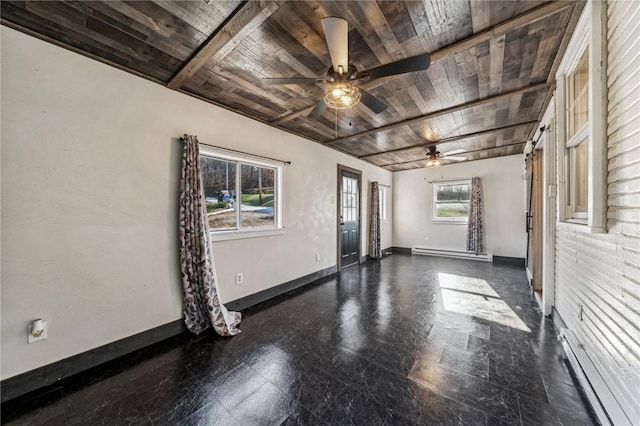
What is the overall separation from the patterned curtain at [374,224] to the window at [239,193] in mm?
2920

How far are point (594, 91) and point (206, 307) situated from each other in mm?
3526

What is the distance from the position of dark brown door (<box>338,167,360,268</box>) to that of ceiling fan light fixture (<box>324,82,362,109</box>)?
2.81 metres

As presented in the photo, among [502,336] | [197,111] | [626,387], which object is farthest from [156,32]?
[502,336]

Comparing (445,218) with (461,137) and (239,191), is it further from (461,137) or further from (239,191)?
(239,191)

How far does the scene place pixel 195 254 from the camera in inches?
93.7

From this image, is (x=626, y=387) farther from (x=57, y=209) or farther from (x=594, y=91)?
(x=57, y=209)

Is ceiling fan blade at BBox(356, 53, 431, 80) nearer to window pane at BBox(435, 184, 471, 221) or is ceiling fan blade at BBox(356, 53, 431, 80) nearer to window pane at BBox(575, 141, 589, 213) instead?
window pane at BBox(575, 141, 589, 213)

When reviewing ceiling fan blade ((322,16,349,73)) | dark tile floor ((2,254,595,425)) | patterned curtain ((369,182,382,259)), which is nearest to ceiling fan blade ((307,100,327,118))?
ceiling fan blade ((322,16,349,73))

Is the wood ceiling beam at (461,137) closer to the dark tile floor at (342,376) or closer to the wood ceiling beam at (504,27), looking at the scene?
the wood ceiling beam at (504,27)

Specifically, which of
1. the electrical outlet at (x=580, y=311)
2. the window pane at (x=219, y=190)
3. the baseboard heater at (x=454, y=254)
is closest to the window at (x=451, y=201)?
the baseboard heater at (x=454, y=254)

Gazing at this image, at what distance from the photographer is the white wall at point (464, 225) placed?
529 centimetres

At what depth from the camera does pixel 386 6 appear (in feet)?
4.97

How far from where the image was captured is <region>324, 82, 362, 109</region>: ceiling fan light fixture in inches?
70.9

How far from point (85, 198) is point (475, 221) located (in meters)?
6.79
